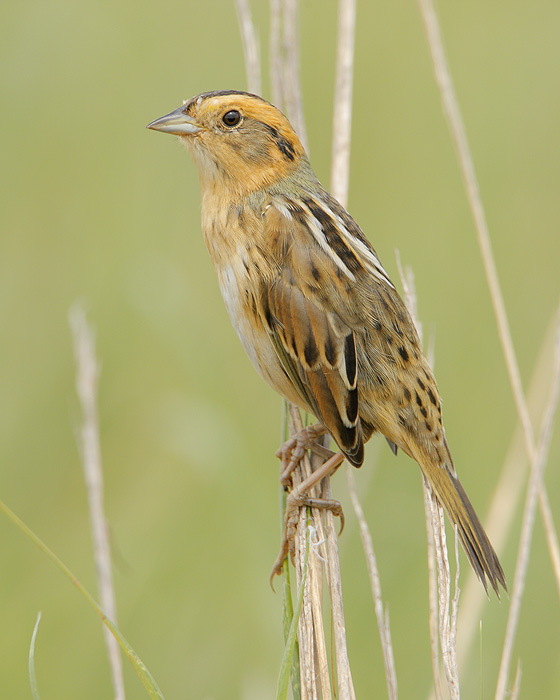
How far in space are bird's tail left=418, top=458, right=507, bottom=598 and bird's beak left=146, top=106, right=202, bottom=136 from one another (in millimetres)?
1620

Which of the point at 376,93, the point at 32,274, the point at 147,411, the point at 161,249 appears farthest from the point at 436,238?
the point at 32,274

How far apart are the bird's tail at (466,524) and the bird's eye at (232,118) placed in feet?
5.13

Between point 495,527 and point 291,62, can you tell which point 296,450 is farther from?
point 291,62

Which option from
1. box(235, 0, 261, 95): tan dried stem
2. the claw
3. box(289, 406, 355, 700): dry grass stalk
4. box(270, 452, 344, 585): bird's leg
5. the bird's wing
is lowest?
box(289, 406, 355, 700): dry grass stalk

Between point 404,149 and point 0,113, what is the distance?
7.97 feet

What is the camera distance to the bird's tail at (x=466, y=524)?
10.1 ft

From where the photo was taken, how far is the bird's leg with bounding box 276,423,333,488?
130 inches

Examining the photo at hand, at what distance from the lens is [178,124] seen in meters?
3.62

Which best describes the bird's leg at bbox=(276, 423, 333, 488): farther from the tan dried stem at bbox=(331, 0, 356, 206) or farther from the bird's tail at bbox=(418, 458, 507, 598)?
the tan dried stem at bbox=(331, 0, 356, 206)

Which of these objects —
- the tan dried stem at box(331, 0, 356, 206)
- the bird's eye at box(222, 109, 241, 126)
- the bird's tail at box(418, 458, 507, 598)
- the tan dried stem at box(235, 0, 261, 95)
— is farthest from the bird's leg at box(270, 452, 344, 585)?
the tan dried stem at box(235, 0, 261, 95)

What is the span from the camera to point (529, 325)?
16.3ft

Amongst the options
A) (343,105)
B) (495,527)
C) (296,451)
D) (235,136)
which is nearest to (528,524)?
(495,527)

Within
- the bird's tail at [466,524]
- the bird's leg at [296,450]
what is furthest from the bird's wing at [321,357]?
the bird's tail at [466,524]

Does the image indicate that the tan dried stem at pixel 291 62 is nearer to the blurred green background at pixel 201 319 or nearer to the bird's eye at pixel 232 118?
the bird's eye at pixel 232 118
